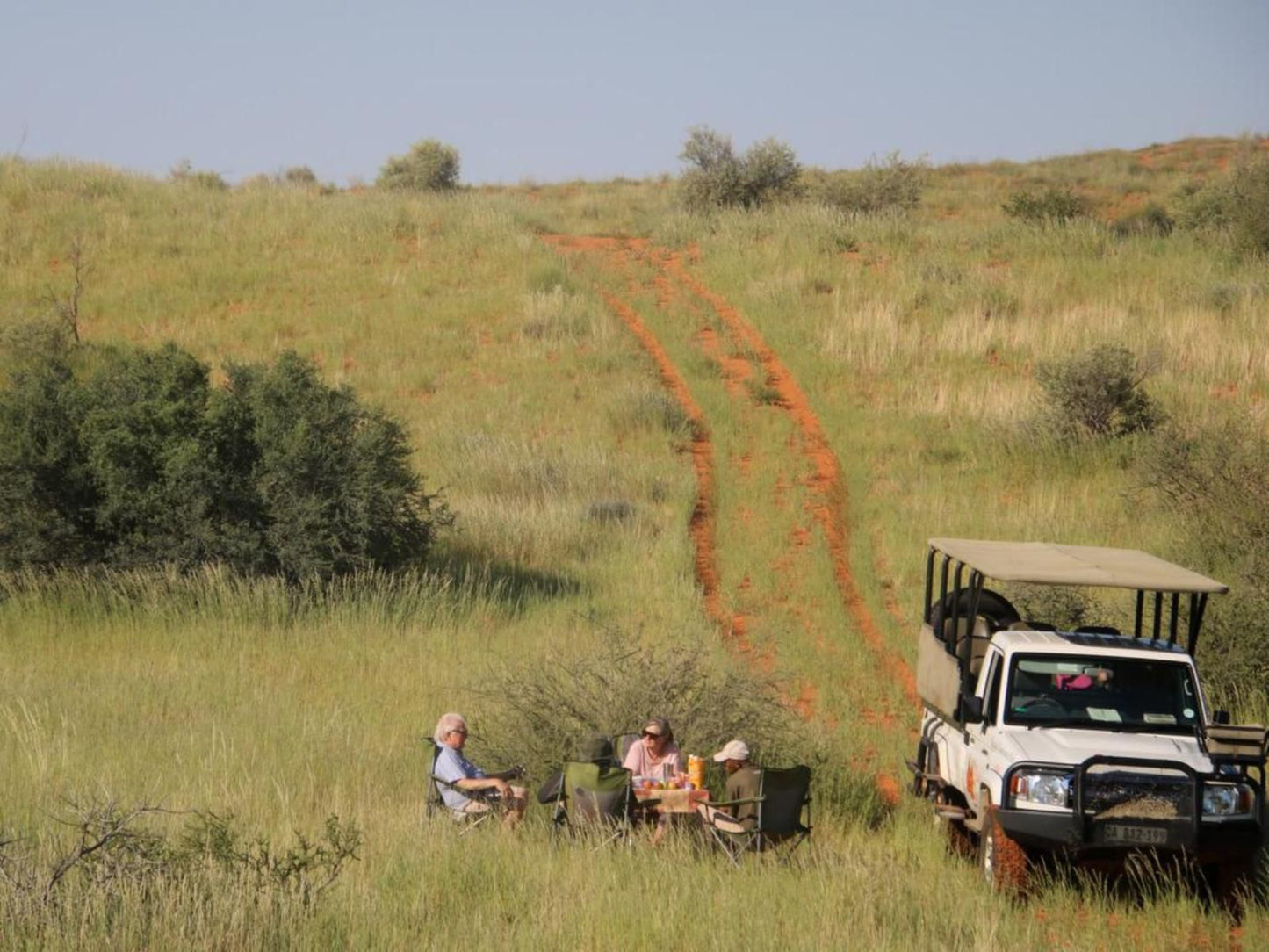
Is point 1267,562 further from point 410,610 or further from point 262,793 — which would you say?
point 262,793

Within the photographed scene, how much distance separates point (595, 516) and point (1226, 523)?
7.37 metres

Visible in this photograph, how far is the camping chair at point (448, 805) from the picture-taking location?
8891 millimetres

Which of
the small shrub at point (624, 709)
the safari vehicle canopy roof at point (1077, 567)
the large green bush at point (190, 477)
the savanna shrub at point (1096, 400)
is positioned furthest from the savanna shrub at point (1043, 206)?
the small shrub at point (624, 709)

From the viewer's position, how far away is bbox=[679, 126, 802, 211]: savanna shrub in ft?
129

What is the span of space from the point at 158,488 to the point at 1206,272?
20358mm

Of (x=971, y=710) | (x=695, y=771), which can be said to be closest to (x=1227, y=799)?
(x=971, y=710)

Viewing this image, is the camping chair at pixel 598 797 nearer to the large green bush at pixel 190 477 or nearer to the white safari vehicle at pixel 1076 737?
the white safari vehicle at pixel 1076 737

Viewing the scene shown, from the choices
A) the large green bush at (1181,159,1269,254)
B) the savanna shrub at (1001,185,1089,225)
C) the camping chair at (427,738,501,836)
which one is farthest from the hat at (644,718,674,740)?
the savanna shrub at (1001,185,1089,225)

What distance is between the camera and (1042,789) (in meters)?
8.31

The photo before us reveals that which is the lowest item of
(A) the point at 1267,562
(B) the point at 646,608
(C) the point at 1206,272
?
(B) the point at 646,608

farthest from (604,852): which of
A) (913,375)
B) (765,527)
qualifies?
(913,375)

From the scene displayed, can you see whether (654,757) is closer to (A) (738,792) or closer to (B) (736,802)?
(A) (738,792)

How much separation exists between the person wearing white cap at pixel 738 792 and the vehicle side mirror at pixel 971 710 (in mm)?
1412

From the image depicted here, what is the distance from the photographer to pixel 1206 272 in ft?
90.9
